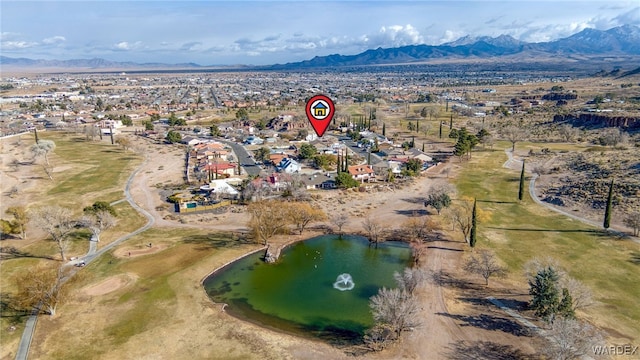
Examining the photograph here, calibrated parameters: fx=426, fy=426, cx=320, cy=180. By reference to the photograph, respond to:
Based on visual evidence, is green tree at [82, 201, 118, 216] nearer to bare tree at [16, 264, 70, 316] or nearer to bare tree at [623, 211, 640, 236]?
bare tree at [16, 264, 70, 316]

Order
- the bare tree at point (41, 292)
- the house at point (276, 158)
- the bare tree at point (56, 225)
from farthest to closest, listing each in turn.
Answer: the house at point (276, 158), the bare tree at point (56, 225), the bare tree at point (41, 292)


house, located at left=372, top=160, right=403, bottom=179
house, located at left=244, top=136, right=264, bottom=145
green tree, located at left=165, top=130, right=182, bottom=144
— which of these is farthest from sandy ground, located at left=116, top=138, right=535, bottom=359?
house, located at left=244, top=136, right=264, bottom=145

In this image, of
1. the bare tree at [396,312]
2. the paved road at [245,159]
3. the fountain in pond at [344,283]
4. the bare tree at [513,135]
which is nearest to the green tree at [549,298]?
the bare tree at [396,312]

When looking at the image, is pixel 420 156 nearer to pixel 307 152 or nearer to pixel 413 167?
pixel 413 167

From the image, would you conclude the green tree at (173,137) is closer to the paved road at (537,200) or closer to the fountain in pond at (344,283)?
the paved road at (537,200)

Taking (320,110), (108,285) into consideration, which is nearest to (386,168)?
(320,110)

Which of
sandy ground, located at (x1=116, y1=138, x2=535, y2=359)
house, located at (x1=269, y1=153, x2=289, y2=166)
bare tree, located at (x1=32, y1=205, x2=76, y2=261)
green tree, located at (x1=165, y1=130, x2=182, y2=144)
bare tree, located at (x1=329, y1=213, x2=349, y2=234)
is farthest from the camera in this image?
green tree, located at (x1=165, y1=130, x2=182, y2=144)

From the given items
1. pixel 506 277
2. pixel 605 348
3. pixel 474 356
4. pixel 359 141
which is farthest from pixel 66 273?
pixel 359 141
